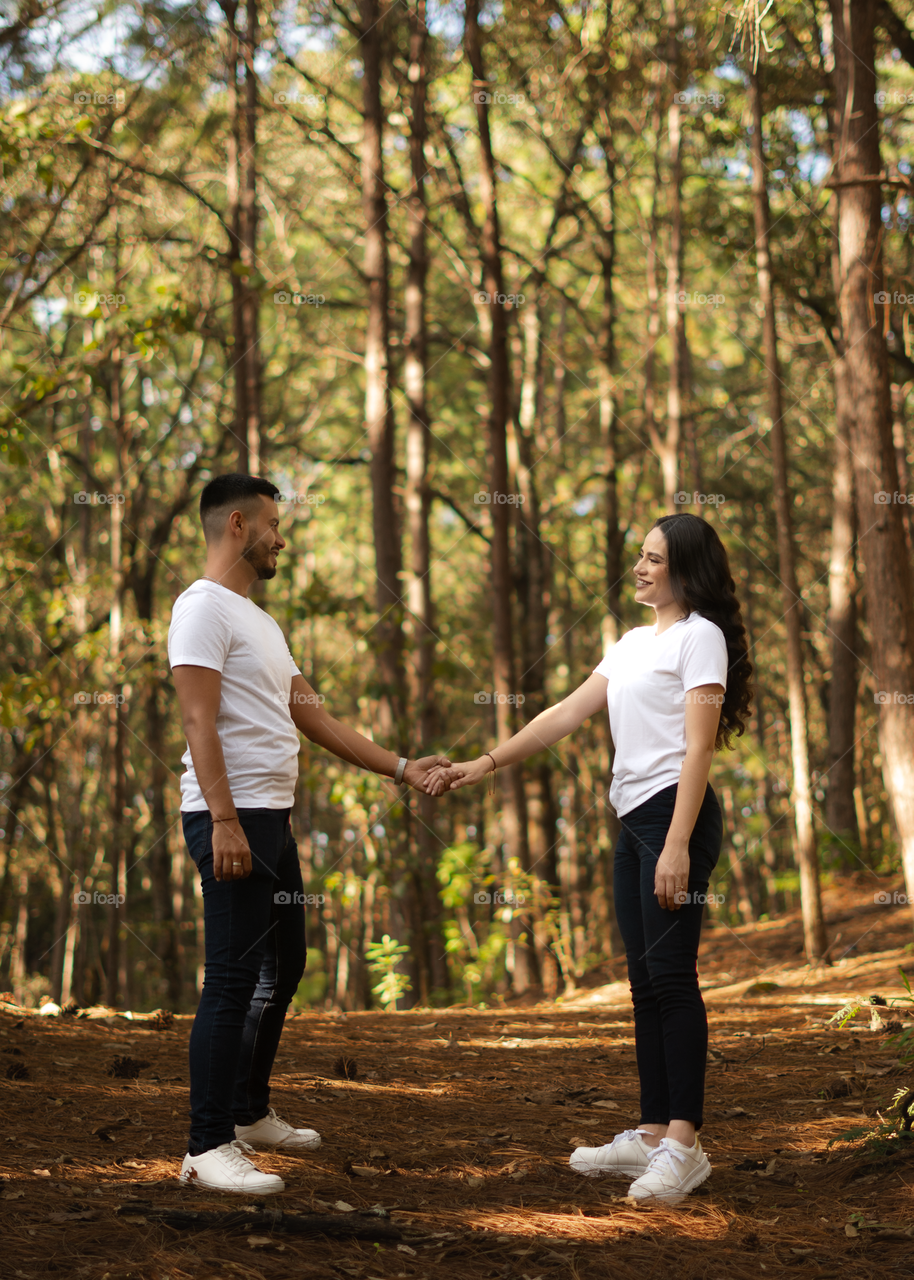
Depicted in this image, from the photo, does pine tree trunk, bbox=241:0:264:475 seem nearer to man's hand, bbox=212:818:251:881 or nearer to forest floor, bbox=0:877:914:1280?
forest floor, bbox=0:877:914:1280

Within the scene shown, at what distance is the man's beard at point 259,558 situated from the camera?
11.0ft

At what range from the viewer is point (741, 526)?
65.0 feet

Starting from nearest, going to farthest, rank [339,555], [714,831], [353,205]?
[714,831] → [353,205] → [339,555]

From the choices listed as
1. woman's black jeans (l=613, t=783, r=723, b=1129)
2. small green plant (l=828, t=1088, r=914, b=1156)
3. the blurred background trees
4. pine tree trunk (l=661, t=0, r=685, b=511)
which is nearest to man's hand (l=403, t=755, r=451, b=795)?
woman's black jeans (l=613, t=783, r=723, b=1129)

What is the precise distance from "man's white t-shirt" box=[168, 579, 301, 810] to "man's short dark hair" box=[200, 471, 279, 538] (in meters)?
0.22

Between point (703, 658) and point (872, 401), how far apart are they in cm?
458

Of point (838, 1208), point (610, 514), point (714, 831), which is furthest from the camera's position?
point (610, 514)

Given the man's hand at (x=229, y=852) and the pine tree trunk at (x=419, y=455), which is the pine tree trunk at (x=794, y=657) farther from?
the man's hand at (x=229, y=852)

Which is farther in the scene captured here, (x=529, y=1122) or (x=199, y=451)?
(x=199, y=451)

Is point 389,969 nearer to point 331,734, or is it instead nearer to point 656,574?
point 331,734

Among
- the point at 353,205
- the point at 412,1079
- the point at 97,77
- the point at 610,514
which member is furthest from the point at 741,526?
the point at 412,1079

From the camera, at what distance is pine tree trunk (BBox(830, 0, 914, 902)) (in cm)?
673

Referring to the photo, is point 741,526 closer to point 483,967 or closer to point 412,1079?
point 483,967

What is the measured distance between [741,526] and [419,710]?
39.7 ft
